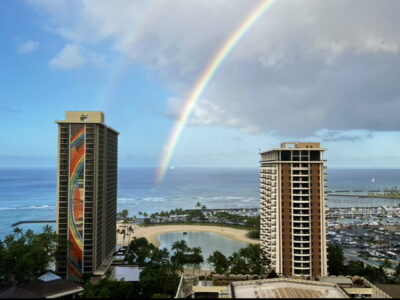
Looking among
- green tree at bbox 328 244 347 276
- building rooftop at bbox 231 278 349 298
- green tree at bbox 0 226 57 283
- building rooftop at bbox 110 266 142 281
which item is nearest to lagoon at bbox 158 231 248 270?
building rooftop at bbox 110 266 142 281

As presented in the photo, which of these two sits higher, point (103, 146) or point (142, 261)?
point (103, 146)

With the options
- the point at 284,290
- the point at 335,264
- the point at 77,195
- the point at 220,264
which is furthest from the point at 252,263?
the point at 77,195

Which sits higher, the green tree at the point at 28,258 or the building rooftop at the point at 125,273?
the green tree at the point at 28,258

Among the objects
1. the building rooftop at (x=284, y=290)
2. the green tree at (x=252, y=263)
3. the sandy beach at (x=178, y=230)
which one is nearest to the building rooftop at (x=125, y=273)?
the green tree at (x=252, y=263)

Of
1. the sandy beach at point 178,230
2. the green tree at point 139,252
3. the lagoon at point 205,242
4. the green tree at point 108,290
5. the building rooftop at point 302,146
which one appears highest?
the building rooftop at point 302,146

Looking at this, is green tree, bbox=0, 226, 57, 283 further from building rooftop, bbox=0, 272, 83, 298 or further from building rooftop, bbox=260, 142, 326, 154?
A: building rooftop, bbox=260, 142, 326, 154

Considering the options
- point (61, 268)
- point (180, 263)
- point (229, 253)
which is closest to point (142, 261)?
point (180, 263)

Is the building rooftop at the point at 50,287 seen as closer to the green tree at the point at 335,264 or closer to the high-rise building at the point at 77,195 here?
the high-rise building at the point at 77,195

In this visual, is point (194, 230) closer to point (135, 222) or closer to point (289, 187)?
point (135, 222)

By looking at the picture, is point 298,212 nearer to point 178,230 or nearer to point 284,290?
point 284,290
